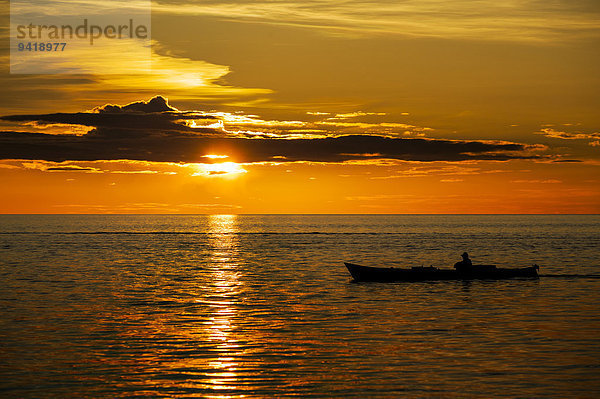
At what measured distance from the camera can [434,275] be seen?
229 ft

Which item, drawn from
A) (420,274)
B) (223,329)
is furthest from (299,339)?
(420,274)

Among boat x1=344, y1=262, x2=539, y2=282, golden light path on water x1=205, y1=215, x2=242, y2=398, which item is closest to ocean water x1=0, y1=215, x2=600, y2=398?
golden light path on water x1=205, y1=215, x2=242, y2=398

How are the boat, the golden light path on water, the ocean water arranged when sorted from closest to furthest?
the ocean water → the golden light path on water → the boat

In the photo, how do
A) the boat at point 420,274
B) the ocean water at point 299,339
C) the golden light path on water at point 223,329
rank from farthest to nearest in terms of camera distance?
the boat at point 420,274 < the golden light path on water at point 223,329 < the ocean water at point 299,339

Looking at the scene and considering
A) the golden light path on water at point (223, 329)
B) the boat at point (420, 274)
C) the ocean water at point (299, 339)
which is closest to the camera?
the ocean water at point (299, 339)

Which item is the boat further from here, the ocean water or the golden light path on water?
the golden light path on water

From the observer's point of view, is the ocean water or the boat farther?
the boat

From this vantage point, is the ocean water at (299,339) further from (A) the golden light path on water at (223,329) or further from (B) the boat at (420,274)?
(B) the boat at (420,274)

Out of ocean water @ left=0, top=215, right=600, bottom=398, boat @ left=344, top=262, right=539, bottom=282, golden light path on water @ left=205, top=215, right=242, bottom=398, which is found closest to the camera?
ocean water @ left=0, top=215, right=600, bottom=398

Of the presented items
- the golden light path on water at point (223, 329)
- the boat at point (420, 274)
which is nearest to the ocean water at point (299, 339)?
the golden light path on water at point (223, 329)

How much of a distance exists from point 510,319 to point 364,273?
24.5 m

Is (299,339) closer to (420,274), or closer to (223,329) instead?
(223,329)

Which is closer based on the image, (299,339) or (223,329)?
(299,339)

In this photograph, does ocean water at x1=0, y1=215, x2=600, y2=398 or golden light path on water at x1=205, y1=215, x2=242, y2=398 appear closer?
ocean water at x1=0, y1=215, x2=600, y2=398
